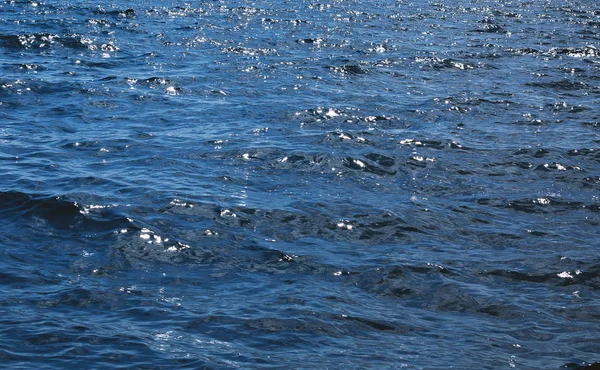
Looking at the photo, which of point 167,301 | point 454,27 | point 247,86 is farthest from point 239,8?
point 167,301

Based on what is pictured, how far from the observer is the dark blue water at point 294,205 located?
1068 centimetres

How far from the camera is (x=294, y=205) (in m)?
14.9

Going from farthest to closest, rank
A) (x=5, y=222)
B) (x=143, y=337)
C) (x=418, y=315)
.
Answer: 1. (x=5, y=222)
2. (x=418, y=315)
3. (x=143, y=337)

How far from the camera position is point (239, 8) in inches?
1421

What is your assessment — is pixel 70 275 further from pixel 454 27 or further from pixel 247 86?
pixel 454 27

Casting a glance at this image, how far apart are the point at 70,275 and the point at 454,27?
24.6m

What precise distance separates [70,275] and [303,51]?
16965 mm

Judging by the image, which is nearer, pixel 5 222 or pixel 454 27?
pixel 5 222

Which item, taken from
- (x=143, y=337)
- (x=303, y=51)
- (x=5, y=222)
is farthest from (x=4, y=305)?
(x=303, y=51)

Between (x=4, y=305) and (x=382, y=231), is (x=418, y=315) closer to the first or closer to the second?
(x=382, y=231)

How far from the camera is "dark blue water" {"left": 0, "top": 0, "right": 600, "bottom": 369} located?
10.7 metres

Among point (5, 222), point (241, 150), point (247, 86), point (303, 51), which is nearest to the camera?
point (5, 222)

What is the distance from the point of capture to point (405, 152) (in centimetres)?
1789

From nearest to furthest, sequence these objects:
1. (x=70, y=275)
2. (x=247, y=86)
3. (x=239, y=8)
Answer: (x=70, y=275), (x=247, y=86), (x=239, y=8)
